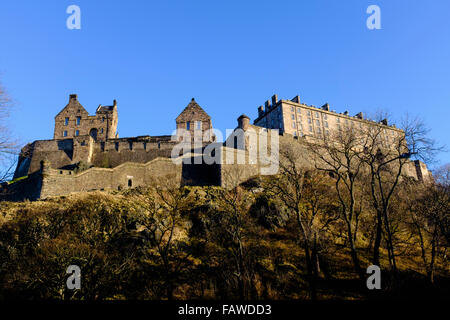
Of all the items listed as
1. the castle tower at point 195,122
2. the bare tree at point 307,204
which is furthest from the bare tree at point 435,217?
the castle tower at point 195,122

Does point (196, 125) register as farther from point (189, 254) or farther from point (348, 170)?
point (348, 170)

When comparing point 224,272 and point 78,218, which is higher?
point 78,218

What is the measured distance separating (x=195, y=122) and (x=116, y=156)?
1392cm

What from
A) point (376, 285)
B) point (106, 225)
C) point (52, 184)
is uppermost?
point (52, 184)

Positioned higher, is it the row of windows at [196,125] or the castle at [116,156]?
the row of windows at [196,125]

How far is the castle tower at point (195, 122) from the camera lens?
1871 inches

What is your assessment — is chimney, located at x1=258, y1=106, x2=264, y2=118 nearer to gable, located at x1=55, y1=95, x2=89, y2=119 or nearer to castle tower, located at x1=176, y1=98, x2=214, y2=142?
castle tower, located at x1=176, y1=98, x2=214, y2=142

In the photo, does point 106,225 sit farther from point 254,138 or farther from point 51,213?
point 254,138

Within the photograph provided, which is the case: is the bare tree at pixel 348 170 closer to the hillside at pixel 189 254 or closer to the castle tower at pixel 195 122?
the hillside at pixel 189 254

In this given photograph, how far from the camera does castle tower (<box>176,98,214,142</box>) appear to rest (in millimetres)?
47531

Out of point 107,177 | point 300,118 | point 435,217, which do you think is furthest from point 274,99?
point 435,217
